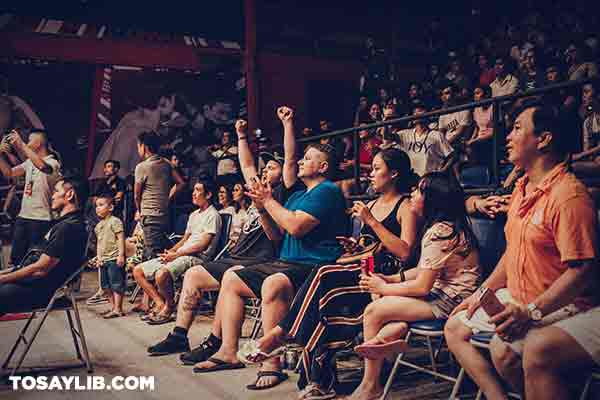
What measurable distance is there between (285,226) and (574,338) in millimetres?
1686

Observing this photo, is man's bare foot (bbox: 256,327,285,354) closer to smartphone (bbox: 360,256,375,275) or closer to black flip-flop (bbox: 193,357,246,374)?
smartphone (bbox: 360,256,375,275)

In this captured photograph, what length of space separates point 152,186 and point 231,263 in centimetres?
214

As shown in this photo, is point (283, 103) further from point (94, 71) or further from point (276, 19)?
point (94, 71)

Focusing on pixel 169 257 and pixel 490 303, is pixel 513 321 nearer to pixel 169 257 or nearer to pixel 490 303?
pixel 490 303

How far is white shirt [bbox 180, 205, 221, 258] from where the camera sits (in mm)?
5238

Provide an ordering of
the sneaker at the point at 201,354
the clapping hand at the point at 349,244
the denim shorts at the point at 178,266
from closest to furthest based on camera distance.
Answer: the clapping hand at the point at 349,244 < the sneaker at the point at 201,354 < the denim shorts at the point at 178,266

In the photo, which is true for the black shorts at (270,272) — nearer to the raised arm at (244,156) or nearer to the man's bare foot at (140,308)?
the raised arm at (244,156)

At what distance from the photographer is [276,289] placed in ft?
10.8

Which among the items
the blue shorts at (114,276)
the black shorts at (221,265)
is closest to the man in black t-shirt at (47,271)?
the black shorts at (221,265)

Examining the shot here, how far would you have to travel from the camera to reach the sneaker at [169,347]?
4027 millimetres

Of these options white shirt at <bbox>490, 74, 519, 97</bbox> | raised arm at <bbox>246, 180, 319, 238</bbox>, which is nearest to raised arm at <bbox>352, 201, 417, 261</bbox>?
raised arm at <bbox>246, 180, 319, 238</bbox>

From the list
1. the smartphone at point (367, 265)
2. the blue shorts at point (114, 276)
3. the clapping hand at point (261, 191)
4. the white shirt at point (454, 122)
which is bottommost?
the blue shorts at point (114, 276)

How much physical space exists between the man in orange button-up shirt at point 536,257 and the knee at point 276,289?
3.61 feet

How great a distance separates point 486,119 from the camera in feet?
19.4
